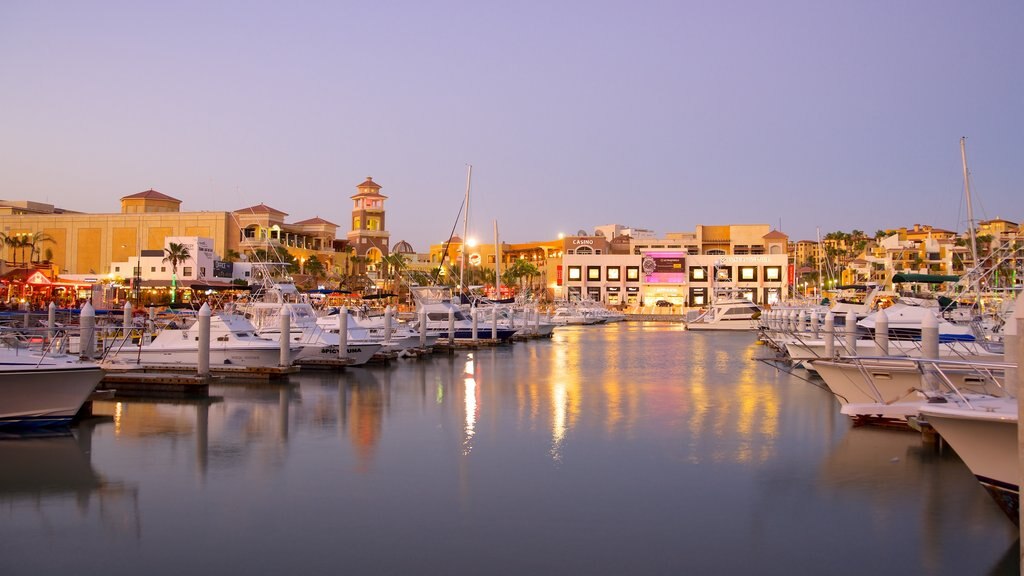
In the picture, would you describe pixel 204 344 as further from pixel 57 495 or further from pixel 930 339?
pixel 930 339

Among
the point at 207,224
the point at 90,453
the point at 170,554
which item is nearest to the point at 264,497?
the point at 170,554

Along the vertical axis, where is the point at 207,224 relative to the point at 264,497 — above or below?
above

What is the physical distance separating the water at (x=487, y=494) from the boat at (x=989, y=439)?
838 mm

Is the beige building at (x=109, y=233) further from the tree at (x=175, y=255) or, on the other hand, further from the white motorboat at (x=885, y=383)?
the white motorboat at (x=885, y=383)

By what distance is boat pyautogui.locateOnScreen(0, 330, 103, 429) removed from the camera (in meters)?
18.0

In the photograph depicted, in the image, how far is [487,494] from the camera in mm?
13922

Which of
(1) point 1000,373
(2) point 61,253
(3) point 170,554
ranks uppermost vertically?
(2) point 61,253

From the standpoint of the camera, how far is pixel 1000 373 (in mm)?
17281

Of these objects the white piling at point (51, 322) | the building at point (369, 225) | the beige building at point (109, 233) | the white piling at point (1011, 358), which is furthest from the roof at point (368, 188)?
the white piling at point (1011, 358)

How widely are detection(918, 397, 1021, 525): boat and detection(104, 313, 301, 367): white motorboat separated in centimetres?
2357

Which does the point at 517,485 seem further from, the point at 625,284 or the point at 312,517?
the point at 625,284

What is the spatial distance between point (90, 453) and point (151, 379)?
340 inches

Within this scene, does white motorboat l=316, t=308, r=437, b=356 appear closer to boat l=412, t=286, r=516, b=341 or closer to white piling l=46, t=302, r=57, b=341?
boat l=412, t=286, r=516, b=341

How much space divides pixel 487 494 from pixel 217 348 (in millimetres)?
19088
